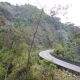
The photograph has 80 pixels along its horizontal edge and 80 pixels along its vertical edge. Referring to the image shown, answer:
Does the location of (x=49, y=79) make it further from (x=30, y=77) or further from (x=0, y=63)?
(x=0, y=63)

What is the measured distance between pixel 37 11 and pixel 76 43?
34752 mm

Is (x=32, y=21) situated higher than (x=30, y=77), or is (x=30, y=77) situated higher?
(x=32, y=21)

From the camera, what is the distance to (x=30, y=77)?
13602mm

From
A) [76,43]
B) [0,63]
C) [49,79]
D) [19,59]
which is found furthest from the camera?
[76,43]

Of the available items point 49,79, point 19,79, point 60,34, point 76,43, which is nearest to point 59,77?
point 49,79

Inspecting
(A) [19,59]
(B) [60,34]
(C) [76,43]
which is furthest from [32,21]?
(B) [60,34]

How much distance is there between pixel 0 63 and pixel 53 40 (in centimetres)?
5984

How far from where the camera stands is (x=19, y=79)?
14.5 metres

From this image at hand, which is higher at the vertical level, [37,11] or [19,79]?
[37,11]

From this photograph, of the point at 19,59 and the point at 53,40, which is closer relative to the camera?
the point at 19,59

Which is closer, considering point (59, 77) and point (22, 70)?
point (59, 77)

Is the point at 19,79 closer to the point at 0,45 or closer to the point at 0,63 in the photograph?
the point at 0,63

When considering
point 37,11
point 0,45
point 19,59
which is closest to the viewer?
point 37,11

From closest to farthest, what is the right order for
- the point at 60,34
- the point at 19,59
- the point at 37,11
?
the point at 37,11
the point at 19,59
the point at 60,34
